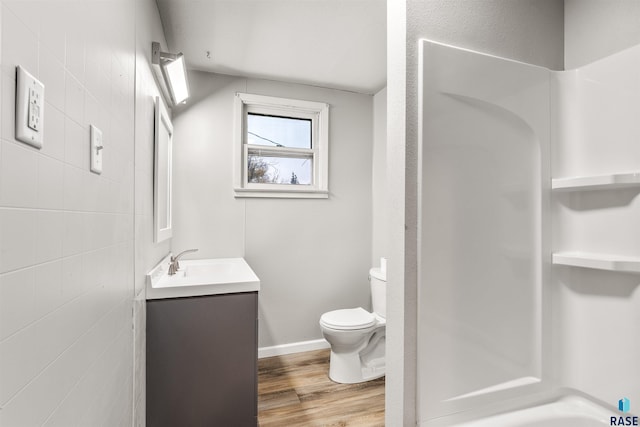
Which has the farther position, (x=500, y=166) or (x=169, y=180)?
(x=169, y=180)

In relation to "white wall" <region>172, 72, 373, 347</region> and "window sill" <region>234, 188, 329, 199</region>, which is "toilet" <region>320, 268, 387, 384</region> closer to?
"white wall" <region>172, 72, 373, 347</region>

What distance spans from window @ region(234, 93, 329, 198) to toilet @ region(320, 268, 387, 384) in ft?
3.69

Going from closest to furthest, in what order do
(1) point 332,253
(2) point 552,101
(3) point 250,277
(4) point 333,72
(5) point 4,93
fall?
1. (5) point 4,93
2. (2) point 552,101
3. (3) point 250,277
4. (4) point 333,72
5. (1) point 332,253

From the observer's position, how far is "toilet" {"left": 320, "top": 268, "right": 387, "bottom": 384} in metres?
2.23

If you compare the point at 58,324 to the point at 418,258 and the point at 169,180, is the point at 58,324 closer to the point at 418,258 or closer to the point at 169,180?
the point at 418,258

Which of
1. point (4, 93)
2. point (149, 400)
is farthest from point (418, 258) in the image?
point (149, 400)

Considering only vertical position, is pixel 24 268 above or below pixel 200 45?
below

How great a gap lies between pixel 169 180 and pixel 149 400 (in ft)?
4.73

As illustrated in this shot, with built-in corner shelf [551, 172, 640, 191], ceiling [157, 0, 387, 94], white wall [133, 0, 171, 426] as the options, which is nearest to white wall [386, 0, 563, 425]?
built-in corner shelf [551, 172, 640, 191]

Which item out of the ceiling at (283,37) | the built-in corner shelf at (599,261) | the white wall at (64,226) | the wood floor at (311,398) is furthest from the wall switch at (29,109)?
the wood floor at (311,398)

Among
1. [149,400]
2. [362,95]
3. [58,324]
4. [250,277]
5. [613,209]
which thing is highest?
[362,95]

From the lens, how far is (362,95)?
9.98 ft

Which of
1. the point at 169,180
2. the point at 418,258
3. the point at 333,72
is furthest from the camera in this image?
the point at 333,72

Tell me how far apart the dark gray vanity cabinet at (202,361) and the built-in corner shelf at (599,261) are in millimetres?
1452
